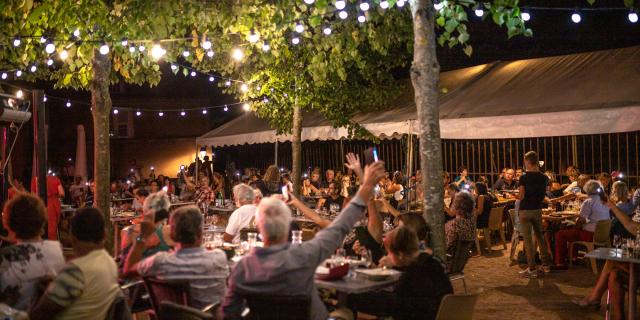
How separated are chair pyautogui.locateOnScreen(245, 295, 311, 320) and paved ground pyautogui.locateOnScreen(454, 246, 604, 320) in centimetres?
400

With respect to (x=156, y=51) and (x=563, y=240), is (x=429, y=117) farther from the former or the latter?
(x=156, y=51)

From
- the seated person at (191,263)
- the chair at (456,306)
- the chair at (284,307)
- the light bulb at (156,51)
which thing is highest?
the light bulb at (156,51)

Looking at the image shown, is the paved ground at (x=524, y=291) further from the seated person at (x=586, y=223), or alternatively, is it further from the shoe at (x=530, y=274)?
the seated person at (x=586, y=223)

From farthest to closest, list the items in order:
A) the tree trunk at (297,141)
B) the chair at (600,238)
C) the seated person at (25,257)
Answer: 1. the tree trunk at (297,141)
2. the chair at (600,238)
3. the seated person at (25,257)

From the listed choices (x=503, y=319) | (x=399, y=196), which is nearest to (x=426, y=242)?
(x=503, y=319)

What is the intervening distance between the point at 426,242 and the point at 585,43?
1151cm

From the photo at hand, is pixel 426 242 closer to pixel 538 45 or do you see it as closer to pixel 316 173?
pixel 316 173

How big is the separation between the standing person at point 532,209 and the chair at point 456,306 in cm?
485

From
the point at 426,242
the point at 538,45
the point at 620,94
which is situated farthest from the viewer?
the point at 538,45

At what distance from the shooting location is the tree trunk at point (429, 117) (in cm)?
647

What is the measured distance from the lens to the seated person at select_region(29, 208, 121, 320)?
367cm

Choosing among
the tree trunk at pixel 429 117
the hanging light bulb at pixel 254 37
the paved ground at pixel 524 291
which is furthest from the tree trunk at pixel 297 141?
the tree trunk at pixel 429 117

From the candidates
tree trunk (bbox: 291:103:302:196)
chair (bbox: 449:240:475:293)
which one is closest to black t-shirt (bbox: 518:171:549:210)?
chair (bbox: 449:240:475:293)

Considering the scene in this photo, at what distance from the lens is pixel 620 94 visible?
10.4 meters
